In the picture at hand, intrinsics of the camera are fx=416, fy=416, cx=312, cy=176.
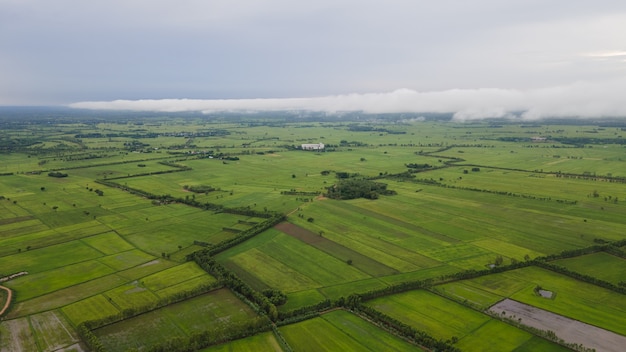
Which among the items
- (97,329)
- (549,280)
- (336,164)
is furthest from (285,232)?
(336,164)

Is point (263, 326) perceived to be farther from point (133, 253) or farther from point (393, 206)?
point (393, 206)

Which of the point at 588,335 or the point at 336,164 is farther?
the point at 336,164

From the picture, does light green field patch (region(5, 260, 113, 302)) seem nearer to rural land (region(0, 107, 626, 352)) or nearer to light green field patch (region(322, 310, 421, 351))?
rural land (region(0, 107, 626, 352))

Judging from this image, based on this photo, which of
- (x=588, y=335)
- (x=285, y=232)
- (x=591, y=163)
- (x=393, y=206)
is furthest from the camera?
(x=591, y=163)

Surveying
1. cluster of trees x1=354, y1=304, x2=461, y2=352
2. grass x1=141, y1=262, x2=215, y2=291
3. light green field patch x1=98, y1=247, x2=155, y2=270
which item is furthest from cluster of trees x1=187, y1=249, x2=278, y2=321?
cluster of trees x1=354, y1=304, x2=461, y2=352

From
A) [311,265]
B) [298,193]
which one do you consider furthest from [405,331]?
[298,193]

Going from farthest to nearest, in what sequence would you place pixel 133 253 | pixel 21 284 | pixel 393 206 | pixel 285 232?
1. pixel 393 206
2. pixel 285 232
3. pixel 133 253
4. pixel 21 284

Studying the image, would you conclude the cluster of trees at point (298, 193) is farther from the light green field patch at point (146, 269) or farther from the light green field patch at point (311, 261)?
the light green field patch at point (146, 269)
